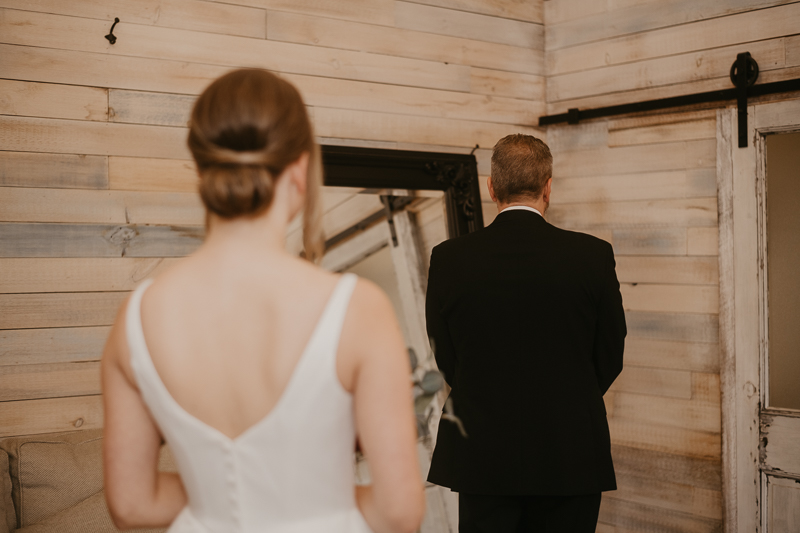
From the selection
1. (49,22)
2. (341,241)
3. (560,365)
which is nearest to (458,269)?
(560,365)

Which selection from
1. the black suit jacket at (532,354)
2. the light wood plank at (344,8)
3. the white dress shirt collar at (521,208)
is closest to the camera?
the black suit jacket at (532,354)

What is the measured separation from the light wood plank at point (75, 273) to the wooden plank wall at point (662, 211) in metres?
1.93

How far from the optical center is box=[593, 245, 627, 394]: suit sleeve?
1.82 m

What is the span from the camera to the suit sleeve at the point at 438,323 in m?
1.92

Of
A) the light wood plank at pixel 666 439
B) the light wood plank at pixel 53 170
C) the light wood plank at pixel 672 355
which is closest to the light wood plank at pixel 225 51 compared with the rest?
the light wood plank at pixel 53 170

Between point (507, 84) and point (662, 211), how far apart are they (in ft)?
3.08

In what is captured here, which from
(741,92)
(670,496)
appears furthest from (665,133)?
(670,496)

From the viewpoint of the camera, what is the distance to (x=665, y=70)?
278cm

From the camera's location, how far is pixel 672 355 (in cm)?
275

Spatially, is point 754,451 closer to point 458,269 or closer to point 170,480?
point 458,269

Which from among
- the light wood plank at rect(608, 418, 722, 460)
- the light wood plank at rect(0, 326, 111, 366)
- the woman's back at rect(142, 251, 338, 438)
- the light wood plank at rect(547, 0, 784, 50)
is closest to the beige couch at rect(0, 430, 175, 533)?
the light wood plank at rect(0, 326, 111, 366)

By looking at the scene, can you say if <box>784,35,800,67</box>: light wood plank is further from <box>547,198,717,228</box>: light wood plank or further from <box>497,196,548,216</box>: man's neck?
<box>497,196,548,216</box>: man's neck

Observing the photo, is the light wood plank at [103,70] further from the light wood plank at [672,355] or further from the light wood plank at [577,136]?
the light wood plank at [672,355]

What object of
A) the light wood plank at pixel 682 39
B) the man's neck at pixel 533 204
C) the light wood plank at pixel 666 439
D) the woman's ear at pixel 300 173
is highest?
the light wood plank at pixel 682 39
